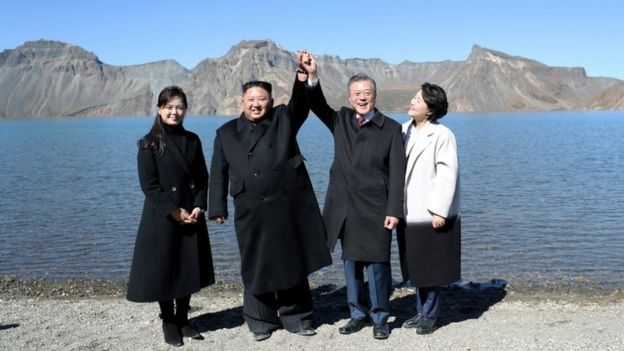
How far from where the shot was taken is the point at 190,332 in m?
6.86

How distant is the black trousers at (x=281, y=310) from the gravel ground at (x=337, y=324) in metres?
0.13

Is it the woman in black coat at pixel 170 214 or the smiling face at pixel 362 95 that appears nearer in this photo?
the smiling face at pixel 362 95

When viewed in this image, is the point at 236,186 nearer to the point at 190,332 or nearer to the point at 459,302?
the point at 190,332

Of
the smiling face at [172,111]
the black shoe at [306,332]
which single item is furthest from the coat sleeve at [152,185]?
the black shoe at [306,332]

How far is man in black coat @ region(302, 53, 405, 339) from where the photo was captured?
6320 mm

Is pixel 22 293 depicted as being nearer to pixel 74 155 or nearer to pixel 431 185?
pixel 431 185

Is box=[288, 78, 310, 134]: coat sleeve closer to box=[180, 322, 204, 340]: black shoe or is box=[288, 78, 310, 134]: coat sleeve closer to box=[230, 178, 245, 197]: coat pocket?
box=[230, 178, 245, 197]: coat pocket

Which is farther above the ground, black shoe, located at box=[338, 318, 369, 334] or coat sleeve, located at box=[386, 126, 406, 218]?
coat sleeve, located at box=[386, 126, 406, 218]

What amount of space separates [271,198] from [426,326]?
2080mm

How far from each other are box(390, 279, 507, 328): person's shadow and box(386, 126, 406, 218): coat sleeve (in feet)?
4.98

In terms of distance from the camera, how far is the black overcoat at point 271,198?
21.1 feet

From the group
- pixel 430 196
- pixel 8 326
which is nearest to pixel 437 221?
pixel 430 196

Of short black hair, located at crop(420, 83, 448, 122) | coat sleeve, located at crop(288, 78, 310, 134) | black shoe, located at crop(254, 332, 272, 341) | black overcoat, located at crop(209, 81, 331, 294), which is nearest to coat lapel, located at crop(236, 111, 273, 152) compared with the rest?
black overcoat, located at crop(209, 81, 331, 294)

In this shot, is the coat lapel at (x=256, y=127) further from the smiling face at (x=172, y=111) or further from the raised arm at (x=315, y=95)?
the smiling face at (x=172, y=111)
